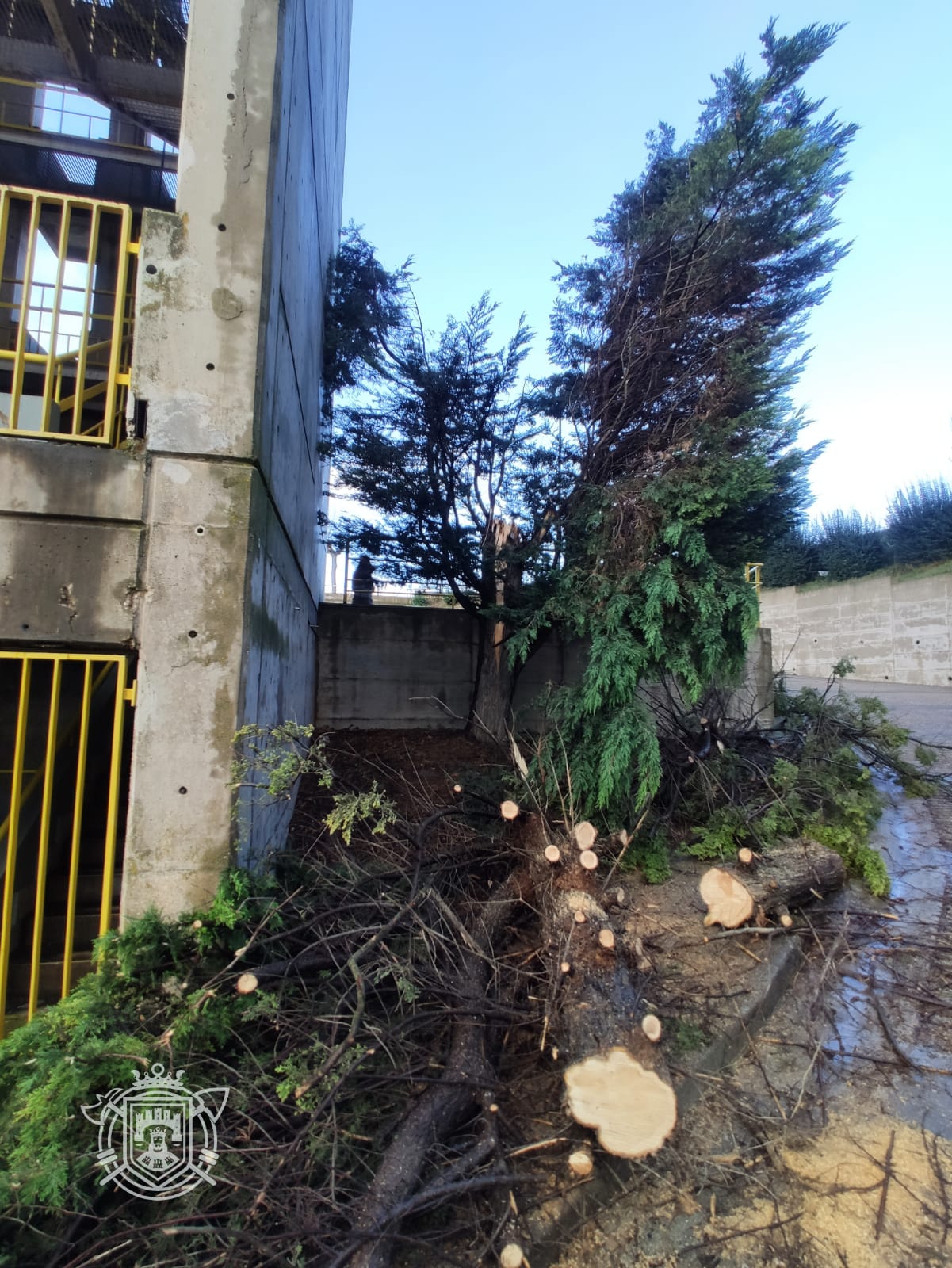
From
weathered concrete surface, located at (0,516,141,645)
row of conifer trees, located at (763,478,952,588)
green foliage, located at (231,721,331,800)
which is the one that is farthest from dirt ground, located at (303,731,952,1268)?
row of conifer trees, located at (763,478,952,588)

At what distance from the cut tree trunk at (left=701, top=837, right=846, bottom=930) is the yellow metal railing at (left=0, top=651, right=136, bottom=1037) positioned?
341cm

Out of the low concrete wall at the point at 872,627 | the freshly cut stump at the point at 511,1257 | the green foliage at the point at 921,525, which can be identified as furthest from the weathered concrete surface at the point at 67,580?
the green foliage at the point at 921,525

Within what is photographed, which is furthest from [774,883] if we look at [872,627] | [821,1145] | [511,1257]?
[872,627]

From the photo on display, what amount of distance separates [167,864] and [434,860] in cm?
158

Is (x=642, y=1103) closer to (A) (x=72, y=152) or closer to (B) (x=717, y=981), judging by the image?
(B) (x=717, y=981)

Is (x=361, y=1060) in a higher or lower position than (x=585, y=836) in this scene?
lower

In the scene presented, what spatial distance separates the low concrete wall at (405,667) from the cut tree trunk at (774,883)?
13.0 ft

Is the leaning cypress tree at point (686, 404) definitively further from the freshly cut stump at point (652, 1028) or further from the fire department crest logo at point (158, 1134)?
the fire department crest logo at point (158, 1134)

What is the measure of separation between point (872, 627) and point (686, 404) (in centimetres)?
1517

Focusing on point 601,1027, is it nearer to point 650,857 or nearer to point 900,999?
point 900,999

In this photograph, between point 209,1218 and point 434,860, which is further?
point 434,860

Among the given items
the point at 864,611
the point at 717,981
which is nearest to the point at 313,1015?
the point at 717,981

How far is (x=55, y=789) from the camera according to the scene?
3.97 m

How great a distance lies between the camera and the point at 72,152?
6.06 meters
